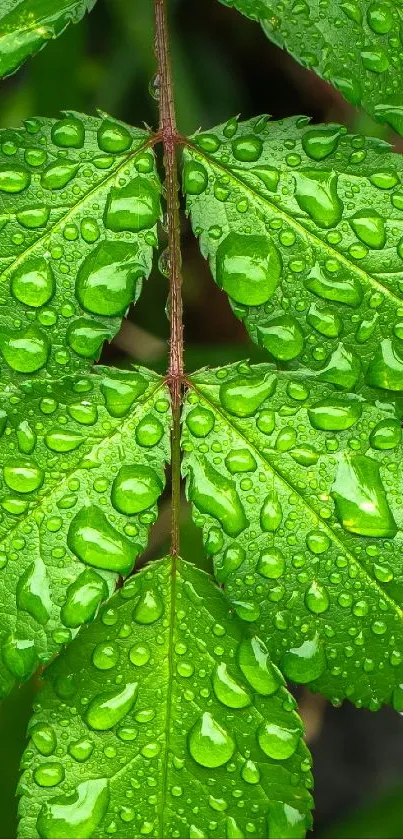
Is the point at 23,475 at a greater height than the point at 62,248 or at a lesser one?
lesser

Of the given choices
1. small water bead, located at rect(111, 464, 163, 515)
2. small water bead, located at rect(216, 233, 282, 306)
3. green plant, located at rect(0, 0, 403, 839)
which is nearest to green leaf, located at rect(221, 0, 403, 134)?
green plant, located at rect(0, 0, 403, 839)

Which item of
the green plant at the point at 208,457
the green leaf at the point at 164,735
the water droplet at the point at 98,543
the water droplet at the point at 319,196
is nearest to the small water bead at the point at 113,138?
the green plant at the point at 208,457

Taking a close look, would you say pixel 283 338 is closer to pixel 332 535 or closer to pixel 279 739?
pixel 332 535

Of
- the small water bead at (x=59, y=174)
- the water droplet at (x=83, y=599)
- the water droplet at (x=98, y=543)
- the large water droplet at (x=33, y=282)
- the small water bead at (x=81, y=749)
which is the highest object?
the small water bead at (x=59, y=174)

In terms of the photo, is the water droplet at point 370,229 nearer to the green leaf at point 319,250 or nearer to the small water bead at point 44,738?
the green leaf at point 319,250

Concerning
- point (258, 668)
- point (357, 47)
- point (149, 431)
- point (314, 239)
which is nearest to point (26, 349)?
point (149, 431)

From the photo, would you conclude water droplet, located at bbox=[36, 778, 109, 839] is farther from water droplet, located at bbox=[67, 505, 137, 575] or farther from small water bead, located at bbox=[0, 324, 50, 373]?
small water bead, located at bbox=[0, 324, 50, 373]

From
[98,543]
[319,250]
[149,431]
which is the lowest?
[98,543]
